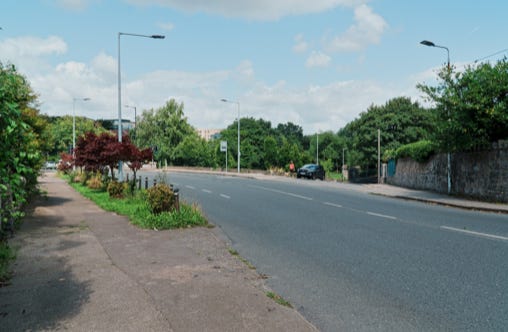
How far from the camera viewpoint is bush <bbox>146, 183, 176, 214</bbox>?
1125cm

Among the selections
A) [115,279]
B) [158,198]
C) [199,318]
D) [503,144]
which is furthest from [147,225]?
[503,144]

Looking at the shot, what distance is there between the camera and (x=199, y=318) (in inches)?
174

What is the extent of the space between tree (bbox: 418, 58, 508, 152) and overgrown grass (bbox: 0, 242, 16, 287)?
16.6 m

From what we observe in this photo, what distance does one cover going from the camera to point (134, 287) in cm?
554

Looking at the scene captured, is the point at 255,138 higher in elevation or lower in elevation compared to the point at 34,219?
higher

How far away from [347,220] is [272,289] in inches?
268

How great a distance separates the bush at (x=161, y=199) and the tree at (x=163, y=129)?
68.7 m

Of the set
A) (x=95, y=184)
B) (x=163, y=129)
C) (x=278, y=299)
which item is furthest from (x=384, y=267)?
(x=163, y=129)

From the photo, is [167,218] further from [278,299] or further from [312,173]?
[312,173]

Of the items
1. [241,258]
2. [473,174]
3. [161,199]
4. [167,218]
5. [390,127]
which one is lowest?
Answer: [241,258]

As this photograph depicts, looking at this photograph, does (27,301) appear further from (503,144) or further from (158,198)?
(503,144)

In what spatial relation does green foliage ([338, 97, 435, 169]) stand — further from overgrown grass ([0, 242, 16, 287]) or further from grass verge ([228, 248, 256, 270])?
overgrown grass ([0, 242, 16, 287])

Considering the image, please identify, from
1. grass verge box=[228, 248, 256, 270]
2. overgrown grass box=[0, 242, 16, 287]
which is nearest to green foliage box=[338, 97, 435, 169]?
grass verge box=[228, 248, 256, 270]

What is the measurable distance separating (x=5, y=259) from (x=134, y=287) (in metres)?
2.86
